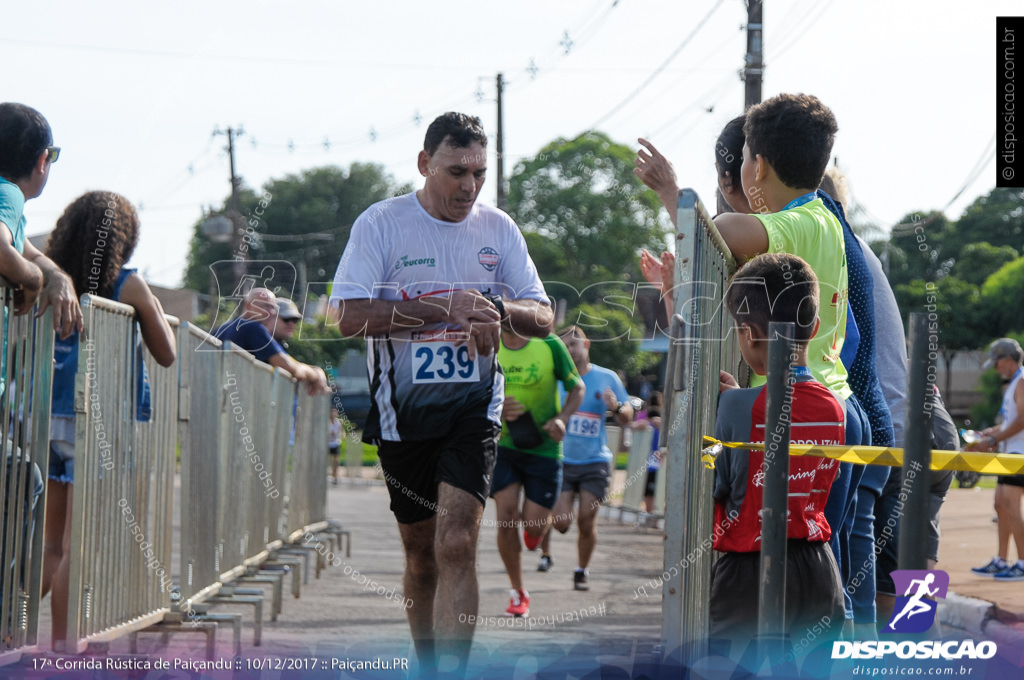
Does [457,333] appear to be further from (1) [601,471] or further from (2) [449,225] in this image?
(1) [601,471]

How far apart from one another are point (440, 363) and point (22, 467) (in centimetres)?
150

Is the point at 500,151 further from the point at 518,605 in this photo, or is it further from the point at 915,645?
the point at 915,645

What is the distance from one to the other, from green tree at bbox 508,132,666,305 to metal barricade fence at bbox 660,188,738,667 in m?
52.9

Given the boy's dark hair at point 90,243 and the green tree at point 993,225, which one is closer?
the boy's dark hair at point 90,243

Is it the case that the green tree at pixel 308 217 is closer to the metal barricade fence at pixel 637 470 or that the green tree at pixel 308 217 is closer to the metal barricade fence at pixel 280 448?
the metal barricade fence at pixel 637 470

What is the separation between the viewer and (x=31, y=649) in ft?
14.6

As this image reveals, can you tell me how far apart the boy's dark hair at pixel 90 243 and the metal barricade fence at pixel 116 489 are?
0.66ft

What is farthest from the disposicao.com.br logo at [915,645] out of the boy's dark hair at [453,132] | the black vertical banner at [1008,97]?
the black vertical banner at [1008,97]

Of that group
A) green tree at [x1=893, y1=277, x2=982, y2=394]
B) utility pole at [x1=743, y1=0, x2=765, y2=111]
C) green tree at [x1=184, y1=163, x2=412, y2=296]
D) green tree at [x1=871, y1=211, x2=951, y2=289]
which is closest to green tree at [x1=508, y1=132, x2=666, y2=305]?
green tree at [x1=184, y1=163, x2=412, y2=296]

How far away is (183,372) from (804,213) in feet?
10.3

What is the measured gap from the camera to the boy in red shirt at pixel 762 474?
11.9 feet

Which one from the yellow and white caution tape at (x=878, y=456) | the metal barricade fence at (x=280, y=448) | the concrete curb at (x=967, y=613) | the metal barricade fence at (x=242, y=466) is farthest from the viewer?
the metal barricade fence at (x=280, y=448)

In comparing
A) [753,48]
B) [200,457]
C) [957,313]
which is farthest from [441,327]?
[957,313]

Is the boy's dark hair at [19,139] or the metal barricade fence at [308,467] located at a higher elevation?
the boy's dark hair at [19,139]
